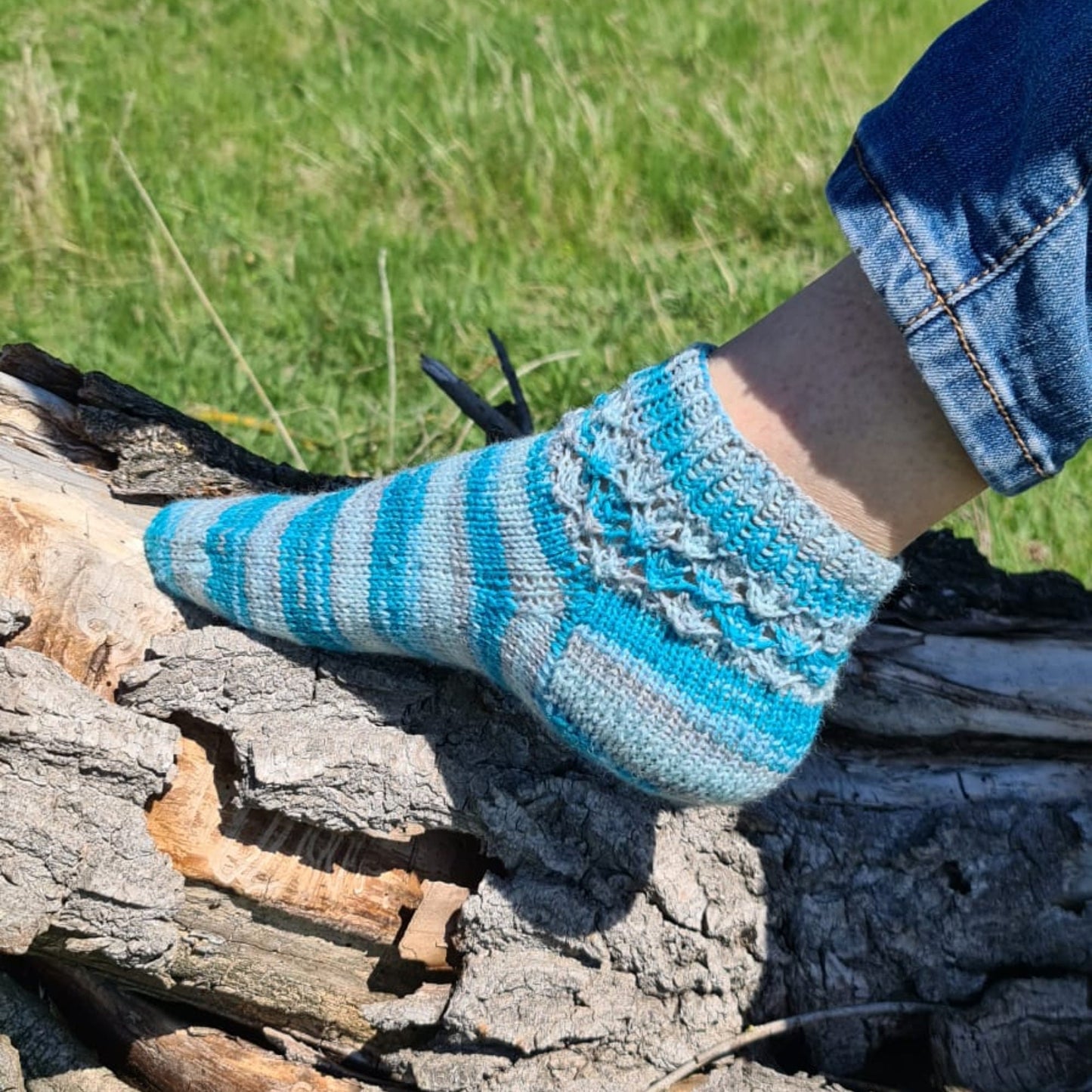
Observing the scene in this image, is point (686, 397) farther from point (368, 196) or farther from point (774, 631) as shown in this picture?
point (368, 196)

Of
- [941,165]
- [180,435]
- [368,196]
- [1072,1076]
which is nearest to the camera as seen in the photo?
[941,165]

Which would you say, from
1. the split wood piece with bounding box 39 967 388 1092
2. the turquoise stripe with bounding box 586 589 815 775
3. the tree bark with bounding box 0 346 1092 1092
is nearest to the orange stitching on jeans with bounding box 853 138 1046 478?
the turquoise stripe with bounding box 586 589 815 775

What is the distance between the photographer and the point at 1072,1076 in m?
1.31

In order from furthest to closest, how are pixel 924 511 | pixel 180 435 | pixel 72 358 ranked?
pixel 72 358
pixel 180 435
pixel 924 511

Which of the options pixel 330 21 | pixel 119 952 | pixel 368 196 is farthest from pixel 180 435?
pixel 330 21

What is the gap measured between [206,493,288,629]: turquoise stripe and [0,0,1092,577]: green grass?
2.72 ft

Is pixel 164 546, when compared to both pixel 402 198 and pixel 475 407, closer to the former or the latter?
pixel 475 407

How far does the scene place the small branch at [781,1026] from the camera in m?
1.31

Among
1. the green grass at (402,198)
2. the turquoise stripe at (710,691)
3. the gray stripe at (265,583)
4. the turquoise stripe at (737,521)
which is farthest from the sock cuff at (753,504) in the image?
the green grass at (402,198)

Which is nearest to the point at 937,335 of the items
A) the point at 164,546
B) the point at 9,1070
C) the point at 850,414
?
the point at 850,414

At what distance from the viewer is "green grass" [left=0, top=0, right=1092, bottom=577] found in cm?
253

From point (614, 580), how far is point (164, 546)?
520 mm

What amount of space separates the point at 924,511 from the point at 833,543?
81mm

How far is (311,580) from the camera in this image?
1.35m
